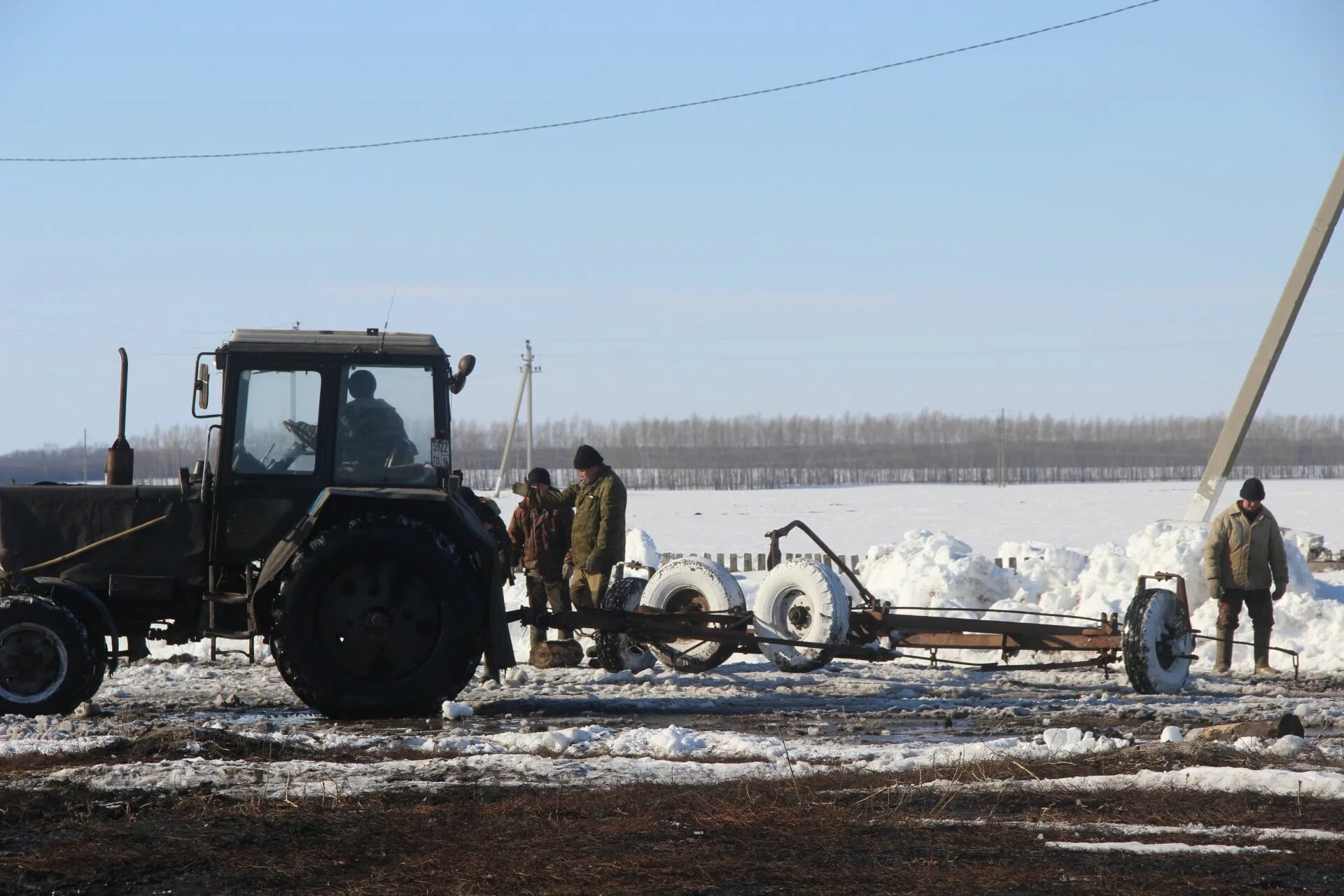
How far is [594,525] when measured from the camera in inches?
468

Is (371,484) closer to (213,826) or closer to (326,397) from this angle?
(326,397)

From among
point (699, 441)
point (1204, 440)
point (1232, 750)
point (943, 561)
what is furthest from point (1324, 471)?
point (1232, 750)

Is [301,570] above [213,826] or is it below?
above

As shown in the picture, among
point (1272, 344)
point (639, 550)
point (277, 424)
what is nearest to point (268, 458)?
point (277, 424)

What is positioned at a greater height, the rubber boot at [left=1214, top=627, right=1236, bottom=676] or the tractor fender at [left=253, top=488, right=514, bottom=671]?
the tractor fender at [left=253, top=488, right=514, bottom=671]

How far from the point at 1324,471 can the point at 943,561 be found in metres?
75.4

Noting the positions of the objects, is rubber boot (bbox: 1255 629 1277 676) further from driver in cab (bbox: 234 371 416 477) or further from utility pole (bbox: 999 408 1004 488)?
utility pole (bbox: 999 408 1004 488)

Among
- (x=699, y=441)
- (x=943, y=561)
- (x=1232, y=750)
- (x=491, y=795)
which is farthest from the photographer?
(x=699, y=441)

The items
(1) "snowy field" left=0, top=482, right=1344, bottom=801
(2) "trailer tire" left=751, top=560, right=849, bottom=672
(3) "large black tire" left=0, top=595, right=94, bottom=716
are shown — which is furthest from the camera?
(2) "trailer tire" left=751, top=560, right=849, bottom=672

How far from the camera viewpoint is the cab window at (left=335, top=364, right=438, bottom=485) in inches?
334

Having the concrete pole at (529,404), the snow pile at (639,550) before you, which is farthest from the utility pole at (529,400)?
the snow pile at (639,550)

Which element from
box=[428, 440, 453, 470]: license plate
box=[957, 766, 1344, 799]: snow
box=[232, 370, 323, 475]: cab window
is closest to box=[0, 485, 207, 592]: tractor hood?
box=[232, 370, 323, 475]: cab window

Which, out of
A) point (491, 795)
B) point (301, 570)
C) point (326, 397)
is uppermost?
point (326, 397)

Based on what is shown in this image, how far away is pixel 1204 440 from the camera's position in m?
101
